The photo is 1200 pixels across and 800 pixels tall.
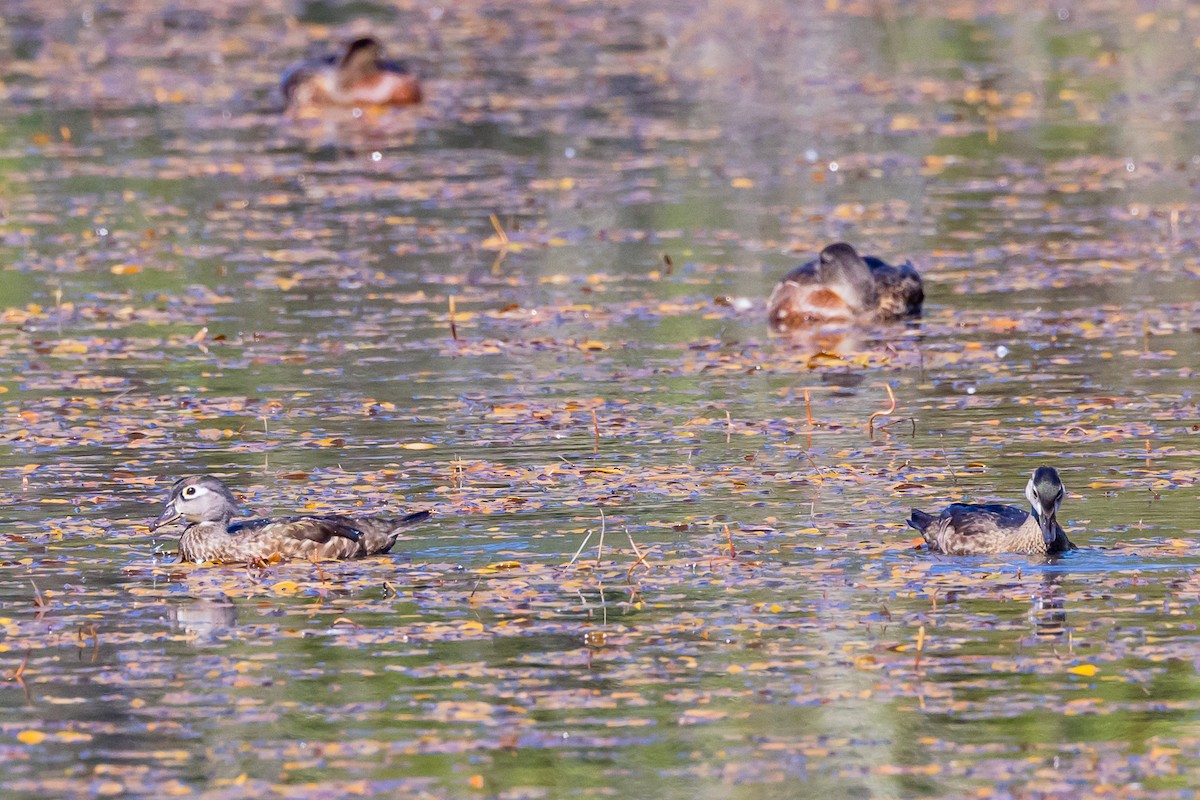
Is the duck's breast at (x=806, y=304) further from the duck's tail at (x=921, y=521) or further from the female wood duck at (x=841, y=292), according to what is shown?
the duck's tail at (x=921, y=521)

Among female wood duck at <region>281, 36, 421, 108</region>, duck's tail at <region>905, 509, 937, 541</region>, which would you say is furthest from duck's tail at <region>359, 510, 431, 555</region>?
female wood duck at <region>281, 36, 421, 108</region>

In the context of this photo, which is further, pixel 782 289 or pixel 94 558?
pixel 782 289

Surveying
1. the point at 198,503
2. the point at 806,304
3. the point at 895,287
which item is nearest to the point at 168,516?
the point at 198,503

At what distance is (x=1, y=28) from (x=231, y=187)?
55.2ft

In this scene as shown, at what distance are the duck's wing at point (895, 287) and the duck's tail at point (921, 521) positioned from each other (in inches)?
248

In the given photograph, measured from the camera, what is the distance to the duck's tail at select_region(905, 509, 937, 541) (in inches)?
443

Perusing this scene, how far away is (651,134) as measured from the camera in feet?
87.9

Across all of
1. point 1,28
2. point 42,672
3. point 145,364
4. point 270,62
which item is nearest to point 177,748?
point 42,672

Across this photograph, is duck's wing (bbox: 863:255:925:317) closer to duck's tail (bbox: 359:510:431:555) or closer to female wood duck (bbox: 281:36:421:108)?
duck's tail (bbox: 359:510:431:555)

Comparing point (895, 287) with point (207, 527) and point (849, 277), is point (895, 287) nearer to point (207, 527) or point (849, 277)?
point (849, 277)

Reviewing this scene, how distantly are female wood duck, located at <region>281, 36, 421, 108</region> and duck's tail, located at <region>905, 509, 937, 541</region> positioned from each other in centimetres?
1894

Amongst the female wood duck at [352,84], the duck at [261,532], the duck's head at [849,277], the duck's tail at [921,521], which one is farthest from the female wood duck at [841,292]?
the female wood duck at [352,84]

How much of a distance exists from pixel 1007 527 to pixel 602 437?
322 centimetres

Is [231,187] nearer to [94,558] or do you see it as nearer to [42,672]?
[94,558]
